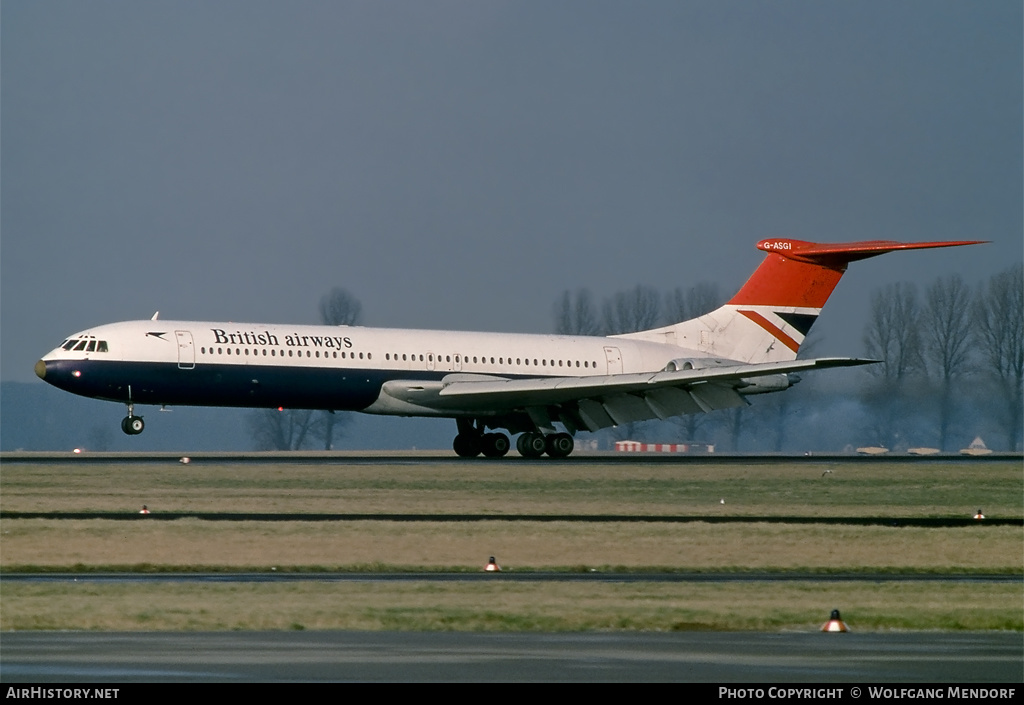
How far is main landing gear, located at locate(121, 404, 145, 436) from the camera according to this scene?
49031mm

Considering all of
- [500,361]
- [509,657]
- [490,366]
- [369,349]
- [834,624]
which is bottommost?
[834,624]

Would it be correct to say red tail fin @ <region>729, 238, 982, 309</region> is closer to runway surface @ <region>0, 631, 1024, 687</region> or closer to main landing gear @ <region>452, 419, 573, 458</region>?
main landing gear @ <region>452, 419, 573, 458</region>

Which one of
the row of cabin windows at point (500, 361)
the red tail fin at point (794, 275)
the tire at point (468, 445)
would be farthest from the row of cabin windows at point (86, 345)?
the red tail fin at point (794, 275)

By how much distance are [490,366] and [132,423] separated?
42.5ft

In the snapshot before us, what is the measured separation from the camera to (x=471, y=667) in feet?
46.5

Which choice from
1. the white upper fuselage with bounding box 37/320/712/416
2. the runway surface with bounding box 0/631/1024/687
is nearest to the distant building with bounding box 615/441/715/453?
the white upper fuselage with bounding box 37/320/712/416

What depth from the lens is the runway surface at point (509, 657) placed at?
44.9ft

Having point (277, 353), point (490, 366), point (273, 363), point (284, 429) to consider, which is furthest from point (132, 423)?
point (284, 429)

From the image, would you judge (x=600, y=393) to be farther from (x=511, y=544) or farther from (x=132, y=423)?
(x=511, y=544)

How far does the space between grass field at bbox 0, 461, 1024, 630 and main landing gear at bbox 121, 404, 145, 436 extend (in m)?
1.93

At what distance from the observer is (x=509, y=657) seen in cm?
1484

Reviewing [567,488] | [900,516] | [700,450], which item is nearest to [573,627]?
[900,516]

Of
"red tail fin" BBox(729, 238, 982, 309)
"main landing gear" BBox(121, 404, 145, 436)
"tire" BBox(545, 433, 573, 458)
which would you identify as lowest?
"tire" BBox(545, 433, 573, 458)
